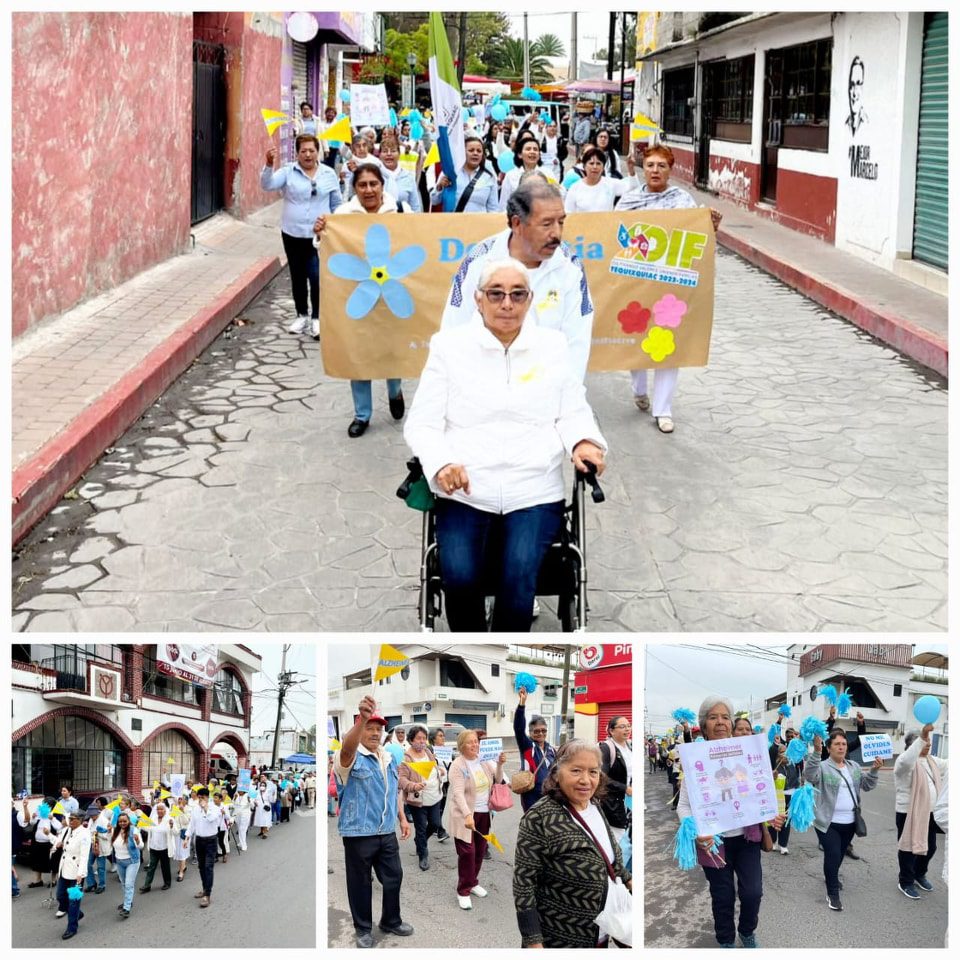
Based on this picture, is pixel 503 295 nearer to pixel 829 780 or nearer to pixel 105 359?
pixel 829 780

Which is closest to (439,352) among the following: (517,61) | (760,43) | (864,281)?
(864,281)

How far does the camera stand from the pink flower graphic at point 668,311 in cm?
735

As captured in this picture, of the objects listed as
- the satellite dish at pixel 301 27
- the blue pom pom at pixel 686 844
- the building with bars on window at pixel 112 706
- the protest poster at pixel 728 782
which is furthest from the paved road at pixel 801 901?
the satellite dish at pixel 301 27

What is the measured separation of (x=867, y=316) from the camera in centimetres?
1109

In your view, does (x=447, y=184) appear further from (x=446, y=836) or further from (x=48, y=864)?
(x=48, y=864)

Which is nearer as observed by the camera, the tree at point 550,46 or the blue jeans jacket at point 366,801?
the blue jeans jacket at point 366,801

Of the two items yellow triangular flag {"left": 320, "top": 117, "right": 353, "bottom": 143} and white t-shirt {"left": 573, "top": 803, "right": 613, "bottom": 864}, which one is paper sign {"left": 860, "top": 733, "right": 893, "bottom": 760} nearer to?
white t-shirt {"left": 573, "top": 803, "right": 613, "bottom": 864}

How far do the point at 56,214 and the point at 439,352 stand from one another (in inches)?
246

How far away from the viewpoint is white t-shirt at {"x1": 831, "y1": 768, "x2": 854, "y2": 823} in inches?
195

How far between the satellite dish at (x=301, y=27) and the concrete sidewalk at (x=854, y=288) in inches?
288

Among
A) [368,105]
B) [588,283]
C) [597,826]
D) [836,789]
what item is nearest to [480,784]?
[836,789]

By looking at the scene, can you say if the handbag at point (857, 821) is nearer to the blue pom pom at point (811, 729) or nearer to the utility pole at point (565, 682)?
the blue pom pom at point (811, 729)

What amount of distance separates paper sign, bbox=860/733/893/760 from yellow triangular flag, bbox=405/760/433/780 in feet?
6.34

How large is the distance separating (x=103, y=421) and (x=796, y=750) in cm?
446
